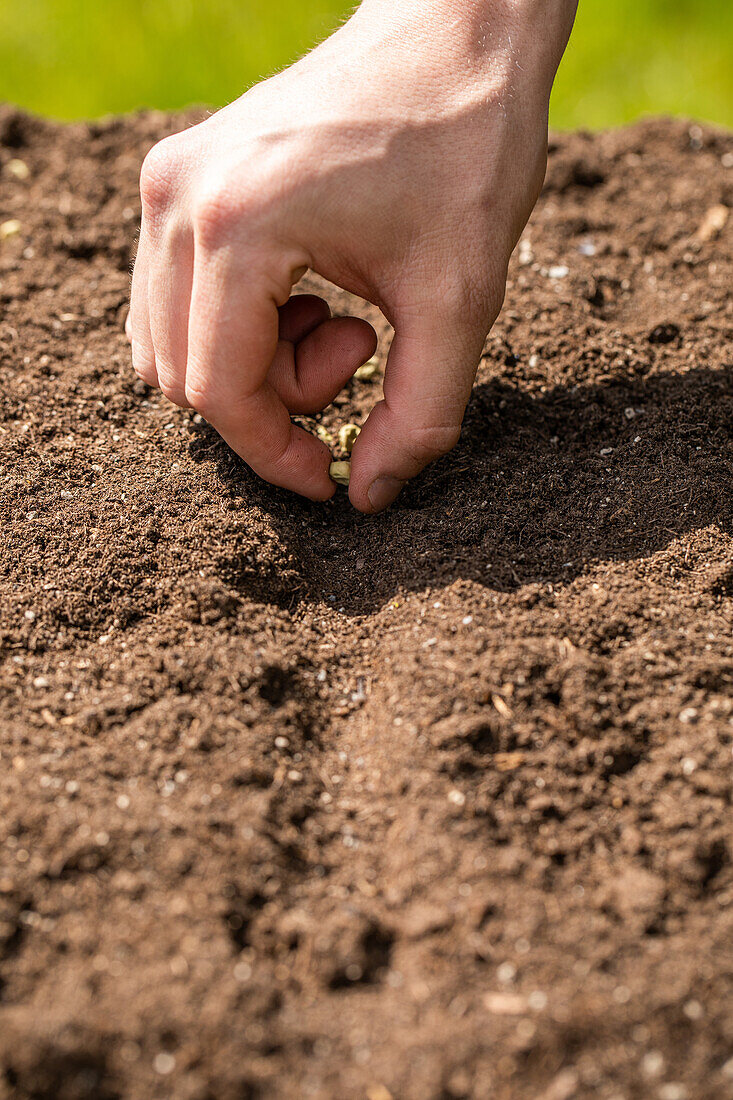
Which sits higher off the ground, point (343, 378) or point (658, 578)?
point (343, 378)

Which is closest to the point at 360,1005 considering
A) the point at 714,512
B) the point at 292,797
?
the point at 292,797

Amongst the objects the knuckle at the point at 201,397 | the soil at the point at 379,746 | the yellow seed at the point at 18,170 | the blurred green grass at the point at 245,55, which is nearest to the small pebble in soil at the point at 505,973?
the soil at the point at 379,746

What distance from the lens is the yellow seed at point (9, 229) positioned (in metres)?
2.54

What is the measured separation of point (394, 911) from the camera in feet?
3.96

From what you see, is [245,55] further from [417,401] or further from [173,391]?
[417,401]

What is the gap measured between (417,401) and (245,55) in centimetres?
Answer: 282

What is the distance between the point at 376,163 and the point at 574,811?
3.51 ft

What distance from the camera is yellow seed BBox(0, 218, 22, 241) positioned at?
2535 millimetres

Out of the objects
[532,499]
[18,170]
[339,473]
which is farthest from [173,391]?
[18,170]

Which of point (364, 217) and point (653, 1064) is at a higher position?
point (364, 217)

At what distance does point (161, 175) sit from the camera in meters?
1.66

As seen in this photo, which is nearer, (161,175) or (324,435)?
(161,175)

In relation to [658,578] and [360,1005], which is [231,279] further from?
[360,1005]

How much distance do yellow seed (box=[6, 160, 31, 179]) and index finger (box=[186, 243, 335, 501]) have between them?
1.57 metres
